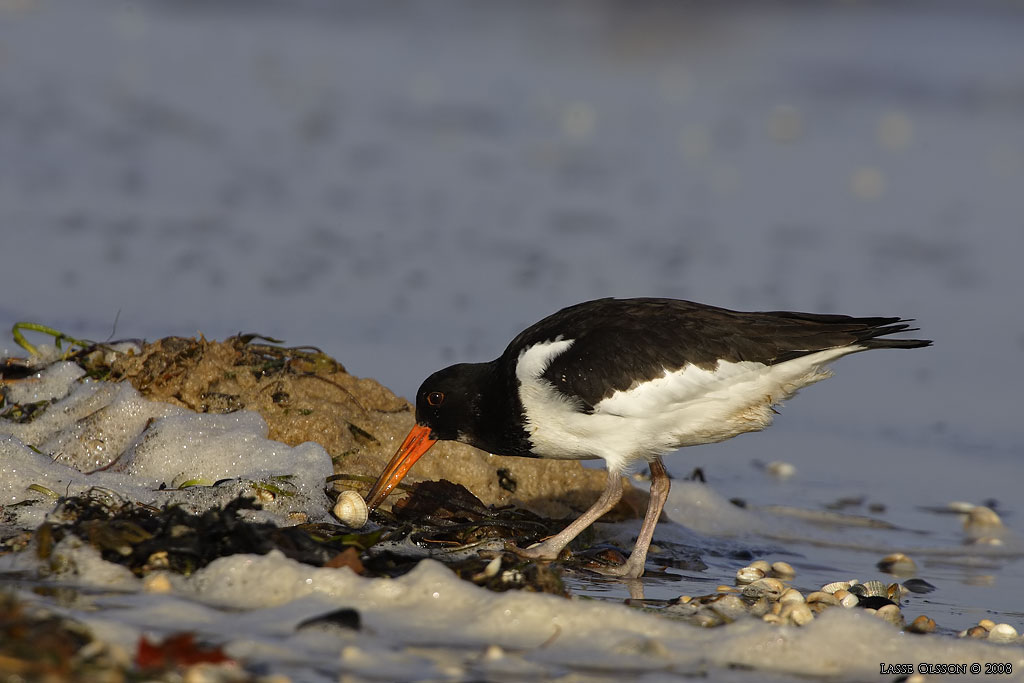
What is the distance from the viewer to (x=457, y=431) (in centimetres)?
600

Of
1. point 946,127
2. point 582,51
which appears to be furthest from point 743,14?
point 946,127

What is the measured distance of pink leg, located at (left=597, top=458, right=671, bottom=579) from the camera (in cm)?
559

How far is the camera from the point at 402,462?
19.0 feet

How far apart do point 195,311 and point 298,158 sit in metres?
4.18

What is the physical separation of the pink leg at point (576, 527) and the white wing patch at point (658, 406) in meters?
0.14

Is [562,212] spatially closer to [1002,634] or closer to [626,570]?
[626,570]

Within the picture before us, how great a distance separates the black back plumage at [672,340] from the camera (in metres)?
5.56

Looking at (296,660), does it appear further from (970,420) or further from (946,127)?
(946,127)

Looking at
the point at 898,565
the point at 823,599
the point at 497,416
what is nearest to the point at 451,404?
the point at 497,416

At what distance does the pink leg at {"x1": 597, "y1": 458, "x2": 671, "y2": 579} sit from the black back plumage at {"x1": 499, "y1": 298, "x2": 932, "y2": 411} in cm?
66

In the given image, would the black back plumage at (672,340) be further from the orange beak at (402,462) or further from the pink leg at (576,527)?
the orange beak at (402,462)

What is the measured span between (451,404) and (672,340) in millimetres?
1077

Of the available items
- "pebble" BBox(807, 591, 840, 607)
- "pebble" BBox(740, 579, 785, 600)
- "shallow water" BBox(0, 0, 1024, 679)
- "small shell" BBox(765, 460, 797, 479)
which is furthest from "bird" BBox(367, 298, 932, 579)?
"small shell" BBox(765, 460, 797, 479)

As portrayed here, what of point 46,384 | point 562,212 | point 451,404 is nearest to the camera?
point 451,404
